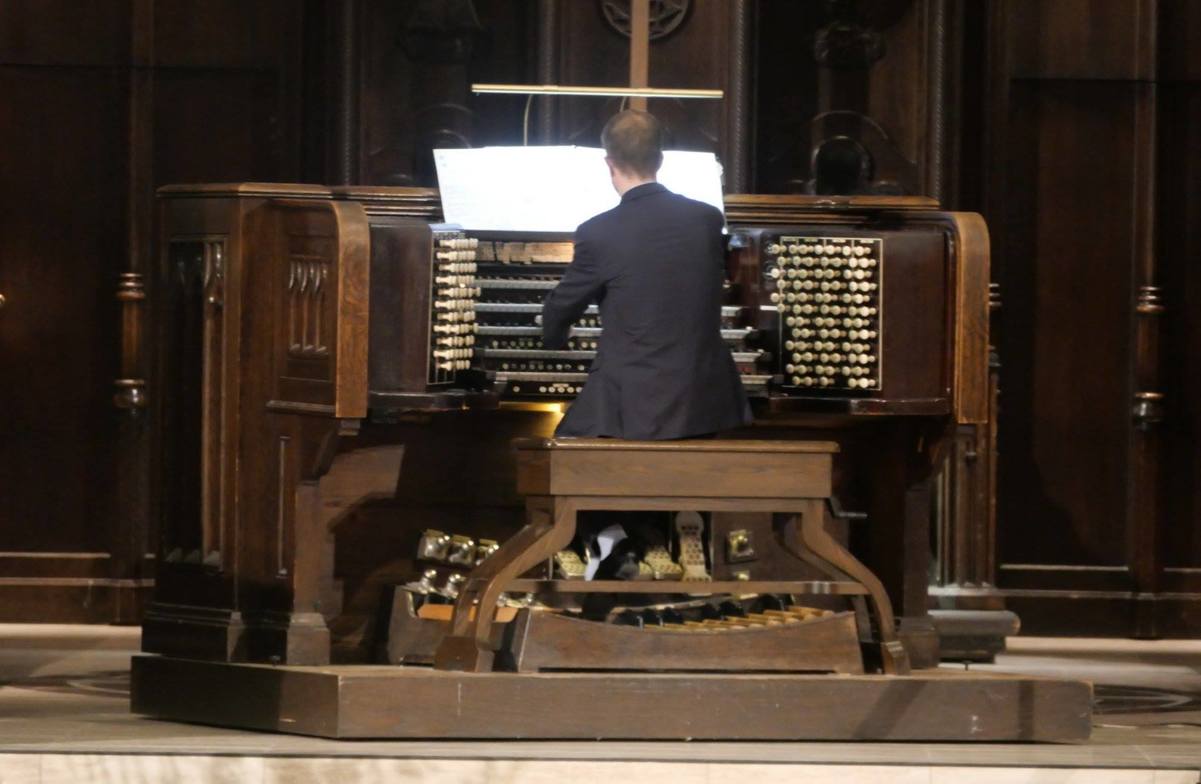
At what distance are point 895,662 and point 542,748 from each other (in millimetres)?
948

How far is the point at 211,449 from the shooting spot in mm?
6469

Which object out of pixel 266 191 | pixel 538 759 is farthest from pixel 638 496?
pixel 266 191

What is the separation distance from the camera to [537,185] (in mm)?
6535

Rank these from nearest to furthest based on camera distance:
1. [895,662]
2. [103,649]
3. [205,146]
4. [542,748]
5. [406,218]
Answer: [542,748] → [895,662] → [406,218] → [103,649] → [205,146]

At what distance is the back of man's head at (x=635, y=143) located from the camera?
5.95 meters

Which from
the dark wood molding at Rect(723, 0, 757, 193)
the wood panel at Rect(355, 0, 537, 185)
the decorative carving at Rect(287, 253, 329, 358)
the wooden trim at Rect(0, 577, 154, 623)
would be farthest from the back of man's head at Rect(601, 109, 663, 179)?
the wooden trim at Rect(0, 577, 154, 623)

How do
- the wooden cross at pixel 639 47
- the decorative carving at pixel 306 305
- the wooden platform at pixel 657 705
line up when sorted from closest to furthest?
the wooden platform at pixel 657 705, the decorative carving at pixel 306 305, the wooden cross at pixel 639 47

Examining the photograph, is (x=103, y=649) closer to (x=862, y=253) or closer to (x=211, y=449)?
(x=211, y=449)

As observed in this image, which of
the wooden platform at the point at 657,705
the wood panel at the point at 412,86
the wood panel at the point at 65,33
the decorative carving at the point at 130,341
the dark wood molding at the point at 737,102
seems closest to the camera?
the wooden platform at the point at 657,705

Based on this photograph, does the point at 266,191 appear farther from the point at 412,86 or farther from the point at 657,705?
the point at 412,86

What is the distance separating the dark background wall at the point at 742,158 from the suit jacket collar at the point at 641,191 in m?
2.32

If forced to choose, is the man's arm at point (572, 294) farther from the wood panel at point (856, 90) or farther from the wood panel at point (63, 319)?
the wood panel at point (63, 319)

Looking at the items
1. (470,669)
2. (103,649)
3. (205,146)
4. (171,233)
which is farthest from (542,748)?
(205,146)

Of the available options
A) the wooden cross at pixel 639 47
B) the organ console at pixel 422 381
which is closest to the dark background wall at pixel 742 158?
the wooden cross at pixel 639 47
